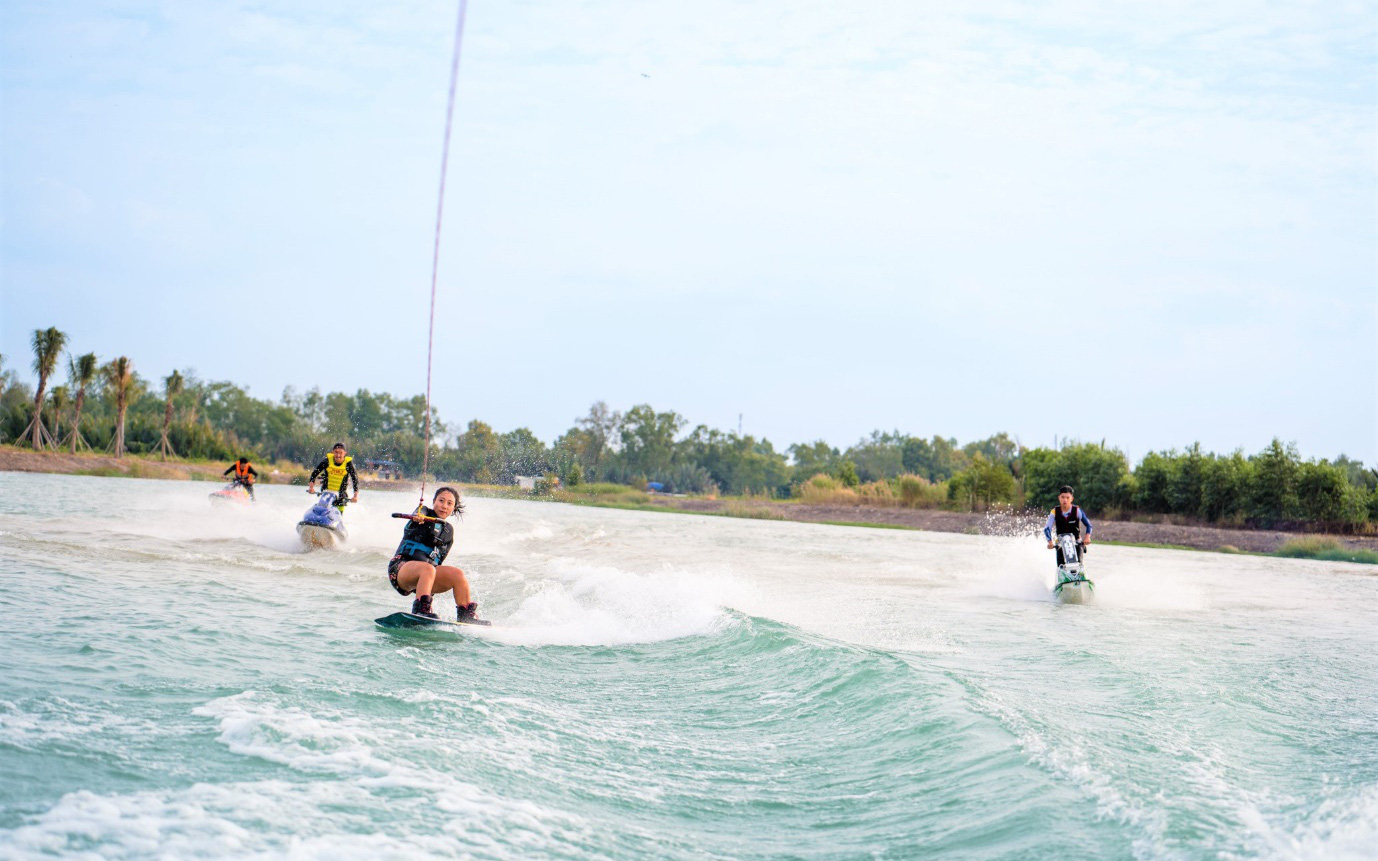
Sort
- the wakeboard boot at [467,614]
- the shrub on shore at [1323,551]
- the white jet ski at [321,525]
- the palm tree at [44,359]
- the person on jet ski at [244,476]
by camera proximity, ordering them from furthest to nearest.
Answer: the palm tree at [44,359] < the shrub on shore at [1323,551] < the person on jet ski at [244,476] < the white jet ski at [321,525] < the wakeboard boot at [467,614]

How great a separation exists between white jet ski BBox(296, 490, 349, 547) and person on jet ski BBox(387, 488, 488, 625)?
8477 millimetres

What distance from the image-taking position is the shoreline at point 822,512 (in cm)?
3672

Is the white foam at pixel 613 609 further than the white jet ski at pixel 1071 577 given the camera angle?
No

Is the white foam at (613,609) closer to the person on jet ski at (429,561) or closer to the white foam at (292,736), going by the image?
the person on jet ski at (429,561)

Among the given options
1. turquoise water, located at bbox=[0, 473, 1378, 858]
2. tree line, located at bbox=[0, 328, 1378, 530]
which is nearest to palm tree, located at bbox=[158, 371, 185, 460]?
tree line, located at bbox=[0, 328, 1378, 530]

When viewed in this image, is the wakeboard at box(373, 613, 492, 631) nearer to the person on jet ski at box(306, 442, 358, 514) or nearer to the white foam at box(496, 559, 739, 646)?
the white foam at box(496, 559, 739, 646)

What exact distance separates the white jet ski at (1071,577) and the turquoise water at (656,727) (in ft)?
5.00

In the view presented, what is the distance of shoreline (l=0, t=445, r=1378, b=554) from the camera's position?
3672 centimetres

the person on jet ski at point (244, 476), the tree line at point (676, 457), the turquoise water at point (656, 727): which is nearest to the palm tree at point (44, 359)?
the tree line at point (676, 457)

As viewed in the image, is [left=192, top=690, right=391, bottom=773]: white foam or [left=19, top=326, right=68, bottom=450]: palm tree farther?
[left=19, top=326, right=68, bottom=450]: palm tree

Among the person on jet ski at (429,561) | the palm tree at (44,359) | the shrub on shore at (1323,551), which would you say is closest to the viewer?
the person on jet ski at (429,561)

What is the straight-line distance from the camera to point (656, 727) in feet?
22.1

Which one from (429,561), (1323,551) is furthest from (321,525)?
(1323,551)

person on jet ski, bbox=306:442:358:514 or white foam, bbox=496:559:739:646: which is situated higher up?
person on jet ski, bbox=306:442:358:514
